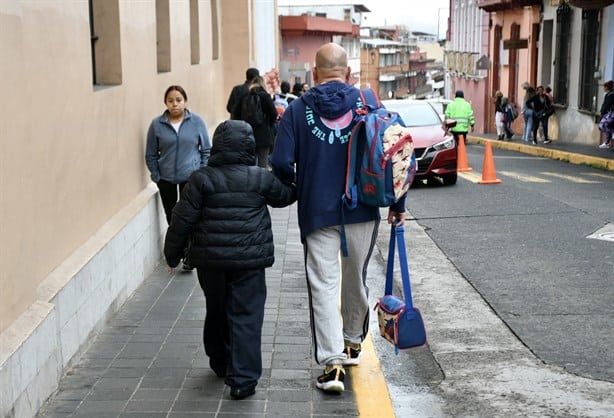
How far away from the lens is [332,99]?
5859 millimetres

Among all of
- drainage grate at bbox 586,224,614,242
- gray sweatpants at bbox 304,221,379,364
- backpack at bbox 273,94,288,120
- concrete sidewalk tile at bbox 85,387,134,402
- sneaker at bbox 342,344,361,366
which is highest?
backpack at bbox 273,94,288,120

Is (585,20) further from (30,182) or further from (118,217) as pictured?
(30,182)

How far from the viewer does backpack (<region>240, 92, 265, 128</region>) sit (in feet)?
47.7

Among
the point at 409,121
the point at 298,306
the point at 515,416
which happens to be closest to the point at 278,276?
the point at 298,306

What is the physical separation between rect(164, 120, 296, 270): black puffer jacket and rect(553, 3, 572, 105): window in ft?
88.4

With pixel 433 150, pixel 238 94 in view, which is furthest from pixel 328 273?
pixel 433 150

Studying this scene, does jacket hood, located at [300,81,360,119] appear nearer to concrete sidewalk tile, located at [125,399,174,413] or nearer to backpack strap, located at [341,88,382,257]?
backpack strap, located at [341,88,382,257]

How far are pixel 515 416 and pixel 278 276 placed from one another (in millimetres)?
4066

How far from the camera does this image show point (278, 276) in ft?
30.6

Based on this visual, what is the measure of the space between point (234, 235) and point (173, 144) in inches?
148

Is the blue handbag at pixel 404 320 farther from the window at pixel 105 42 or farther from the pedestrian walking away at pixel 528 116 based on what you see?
the pedestrian walking away at pixel 528 116

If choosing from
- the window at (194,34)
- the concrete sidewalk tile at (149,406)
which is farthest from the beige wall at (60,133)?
the window at (194,34)

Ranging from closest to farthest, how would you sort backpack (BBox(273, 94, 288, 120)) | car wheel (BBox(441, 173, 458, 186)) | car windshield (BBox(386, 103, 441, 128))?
car wheel (BBox(441, 173, 458, 186))
backpack (BBox(273, 94, 288, 120))
car windshield (BBox(386, 103, 441, 128))

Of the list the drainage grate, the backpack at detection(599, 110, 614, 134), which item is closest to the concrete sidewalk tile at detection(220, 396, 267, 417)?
the drainage grate
